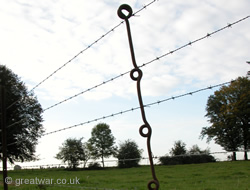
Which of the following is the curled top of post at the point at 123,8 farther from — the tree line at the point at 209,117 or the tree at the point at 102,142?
the tree at the point at 102,142

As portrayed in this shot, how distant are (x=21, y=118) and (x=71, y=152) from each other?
21.2 metres

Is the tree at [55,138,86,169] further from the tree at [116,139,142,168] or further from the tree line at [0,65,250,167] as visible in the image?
the tree at [116,139,142,168]

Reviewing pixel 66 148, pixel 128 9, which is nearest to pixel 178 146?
pixel 66 148

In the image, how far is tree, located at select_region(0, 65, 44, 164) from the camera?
27031 mm

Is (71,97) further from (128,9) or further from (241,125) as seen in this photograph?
(241,125)

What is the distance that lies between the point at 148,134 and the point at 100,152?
5291cm

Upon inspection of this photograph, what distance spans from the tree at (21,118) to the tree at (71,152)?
51.9 ft

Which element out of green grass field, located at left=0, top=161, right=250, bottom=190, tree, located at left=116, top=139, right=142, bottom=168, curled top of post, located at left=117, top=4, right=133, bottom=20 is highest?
curled top of post, located at left=117, top=4, right=133, bottom=20

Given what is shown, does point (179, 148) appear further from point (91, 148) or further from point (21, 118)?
point (91, 148)

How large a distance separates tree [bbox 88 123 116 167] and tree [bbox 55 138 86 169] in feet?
10.3

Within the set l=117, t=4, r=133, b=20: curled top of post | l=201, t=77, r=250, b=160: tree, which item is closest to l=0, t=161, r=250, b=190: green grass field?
l=117, t=4, r=133, b=20: curled top of post

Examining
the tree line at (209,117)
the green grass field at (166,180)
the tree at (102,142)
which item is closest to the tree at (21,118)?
the tree line at (209,117)

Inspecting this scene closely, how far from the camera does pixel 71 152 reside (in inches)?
1903

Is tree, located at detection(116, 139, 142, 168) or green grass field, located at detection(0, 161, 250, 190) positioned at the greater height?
tree, located at detection(116, 139, 142, 168)
